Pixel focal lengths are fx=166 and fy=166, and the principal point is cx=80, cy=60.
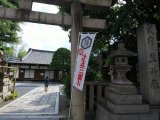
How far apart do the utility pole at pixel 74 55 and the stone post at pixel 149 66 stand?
2556 millimetres

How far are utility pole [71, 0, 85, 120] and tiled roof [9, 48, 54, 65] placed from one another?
35.9 m

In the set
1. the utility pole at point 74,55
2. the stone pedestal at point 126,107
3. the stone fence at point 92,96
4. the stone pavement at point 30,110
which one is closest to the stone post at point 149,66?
the stone pedestal at point 126,107

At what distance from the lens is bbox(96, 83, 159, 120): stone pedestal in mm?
5473

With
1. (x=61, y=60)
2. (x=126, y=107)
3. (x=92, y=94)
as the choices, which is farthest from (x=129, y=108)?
(x=61, y=60)

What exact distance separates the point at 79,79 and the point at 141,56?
2986 millimetres

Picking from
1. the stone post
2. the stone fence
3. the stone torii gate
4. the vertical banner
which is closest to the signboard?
the stone torii gate

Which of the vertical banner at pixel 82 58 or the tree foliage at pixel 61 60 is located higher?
the tree foliage at pixel 61 60

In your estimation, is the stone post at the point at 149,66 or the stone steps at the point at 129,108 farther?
the stone post at the point at 149,66

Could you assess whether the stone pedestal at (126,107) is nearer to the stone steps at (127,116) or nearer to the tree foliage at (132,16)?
the stone steps at (127,116)

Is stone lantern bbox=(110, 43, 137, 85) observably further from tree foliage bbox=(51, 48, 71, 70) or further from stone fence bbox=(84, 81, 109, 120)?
tree foliage bbox=(51, 48, 71, 70)

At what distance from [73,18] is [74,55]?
1516 millimetres

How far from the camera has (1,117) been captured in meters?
8.12

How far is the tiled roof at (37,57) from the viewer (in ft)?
137

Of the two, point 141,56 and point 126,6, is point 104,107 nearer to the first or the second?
point 141,56
